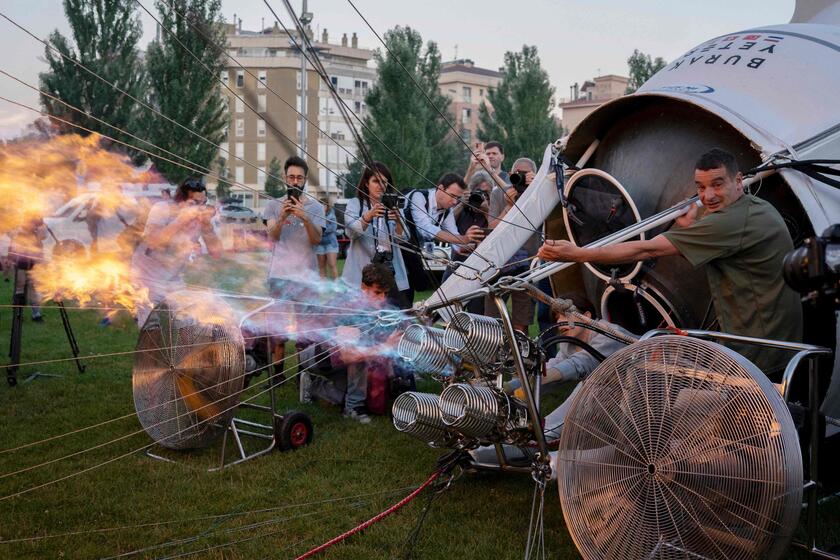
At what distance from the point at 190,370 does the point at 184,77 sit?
9702mm

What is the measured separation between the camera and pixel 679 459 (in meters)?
3.96

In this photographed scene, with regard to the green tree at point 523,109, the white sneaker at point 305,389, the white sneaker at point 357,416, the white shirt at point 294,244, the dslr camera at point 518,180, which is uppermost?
the green tree at point 523,109

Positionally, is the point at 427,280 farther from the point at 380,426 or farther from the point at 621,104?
the point at 621,104

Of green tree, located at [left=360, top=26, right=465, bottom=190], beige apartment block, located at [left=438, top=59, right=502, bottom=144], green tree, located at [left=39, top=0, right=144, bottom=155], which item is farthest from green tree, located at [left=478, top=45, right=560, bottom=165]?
beige apartment block, located at [left=438, top=59, right=502, bottom=144]

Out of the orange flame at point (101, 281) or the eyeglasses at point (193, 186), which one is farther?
the eyeglasses at point (193, 186)

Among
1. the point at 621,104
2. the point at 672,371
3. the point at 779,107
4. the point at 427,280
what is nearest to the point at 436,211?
the point at 427,280

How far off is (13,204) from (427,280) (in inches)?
157

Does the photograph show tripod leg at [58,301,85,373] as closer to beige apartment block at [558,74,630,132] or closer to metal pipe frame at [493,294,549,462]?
metal pipe frame at [493,294,549,462]

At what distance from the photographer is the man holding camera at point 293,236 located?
7.43 metres

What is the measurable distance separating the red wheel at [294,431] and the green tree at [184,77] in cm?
197

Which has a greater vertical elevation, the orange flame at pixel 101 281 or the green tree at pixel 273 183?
the green tree at pixel 273 183

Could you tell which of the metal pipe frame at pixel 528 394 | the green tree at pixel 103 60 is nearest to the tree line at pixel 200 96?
the green tree at pixel 103 60

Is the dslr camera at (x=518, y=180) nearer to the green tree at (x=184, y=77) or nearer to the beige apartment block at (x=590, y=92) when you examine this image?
the green tree at (x=184, y=77)

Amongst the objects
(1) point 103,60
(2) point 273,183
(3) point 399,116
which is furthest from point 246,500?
(3) point 399,116
